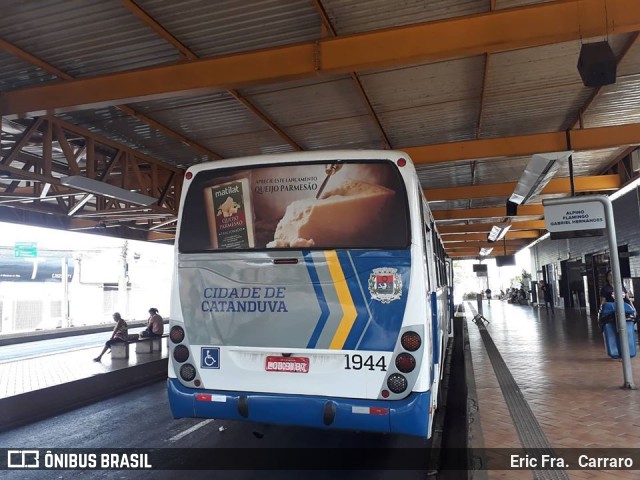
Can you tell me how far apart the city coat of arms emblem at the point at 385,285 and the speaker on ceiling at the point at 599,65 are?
10.8 feet

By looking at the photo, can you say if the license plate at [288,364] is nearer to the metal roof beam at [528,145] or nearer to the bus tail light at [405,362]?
the bus tail light at [405,362]

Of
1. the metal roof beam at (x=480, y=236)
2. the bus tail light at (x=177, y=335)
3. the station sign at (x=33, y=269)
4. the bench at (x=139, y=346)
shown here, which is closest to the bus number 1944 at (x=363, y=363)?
the bus tail light at (x=177, y=335)

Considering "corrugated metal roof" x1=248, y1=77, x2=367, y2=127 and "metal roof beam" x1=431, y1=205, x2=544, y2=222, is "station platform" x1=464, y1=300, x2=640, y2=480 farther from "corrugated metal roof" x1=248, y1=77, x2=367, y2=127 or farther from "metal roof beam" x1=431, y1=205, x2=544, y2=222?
"metal roof beam" x1=431, y1=205, x2=544, y2=222

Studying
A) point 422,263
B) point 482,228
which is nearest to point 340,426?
point 422,263

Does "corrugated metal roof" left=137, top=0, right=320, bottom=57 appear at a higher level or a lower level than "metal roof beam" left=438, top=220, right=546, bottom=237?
higher

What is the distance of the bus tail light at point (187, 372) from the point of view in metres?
4.67

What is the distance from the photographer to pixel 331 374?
167 inches

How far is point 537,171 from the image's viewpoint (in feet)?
35.2

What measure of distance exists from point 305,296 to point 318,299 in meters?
0.13

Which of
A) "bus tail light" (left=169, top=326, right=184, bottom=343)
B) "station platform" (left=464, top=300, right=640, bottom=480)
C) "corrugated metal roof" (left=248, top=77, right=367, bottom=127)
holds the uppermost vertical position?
"corrugated metal roof" (left=248, top=77, right=367, bottom=127)

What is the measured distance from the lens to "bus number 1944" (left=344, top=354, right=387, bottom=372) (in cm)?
415

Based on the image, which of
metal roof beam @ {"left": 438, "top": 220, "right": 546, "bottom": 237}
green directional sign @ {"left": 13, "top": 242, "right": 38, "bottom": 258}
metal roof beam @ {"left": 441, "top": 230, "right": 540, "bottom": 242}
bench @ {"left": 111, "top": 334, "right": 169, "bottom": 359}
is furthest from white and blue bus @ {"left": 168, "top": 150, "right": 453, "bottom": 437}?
metal roof beam @ {"left": 441, "top": 230, "right": 540, "bottom": 242}

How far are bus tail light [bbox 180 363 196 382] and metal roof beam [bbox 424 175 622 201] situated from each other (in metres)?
11.3

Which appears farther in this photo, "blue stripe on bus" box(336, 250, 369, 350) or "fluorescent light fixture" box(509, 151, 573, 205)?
"fluorescent light fixture" box(509, 151, 573, 205)
